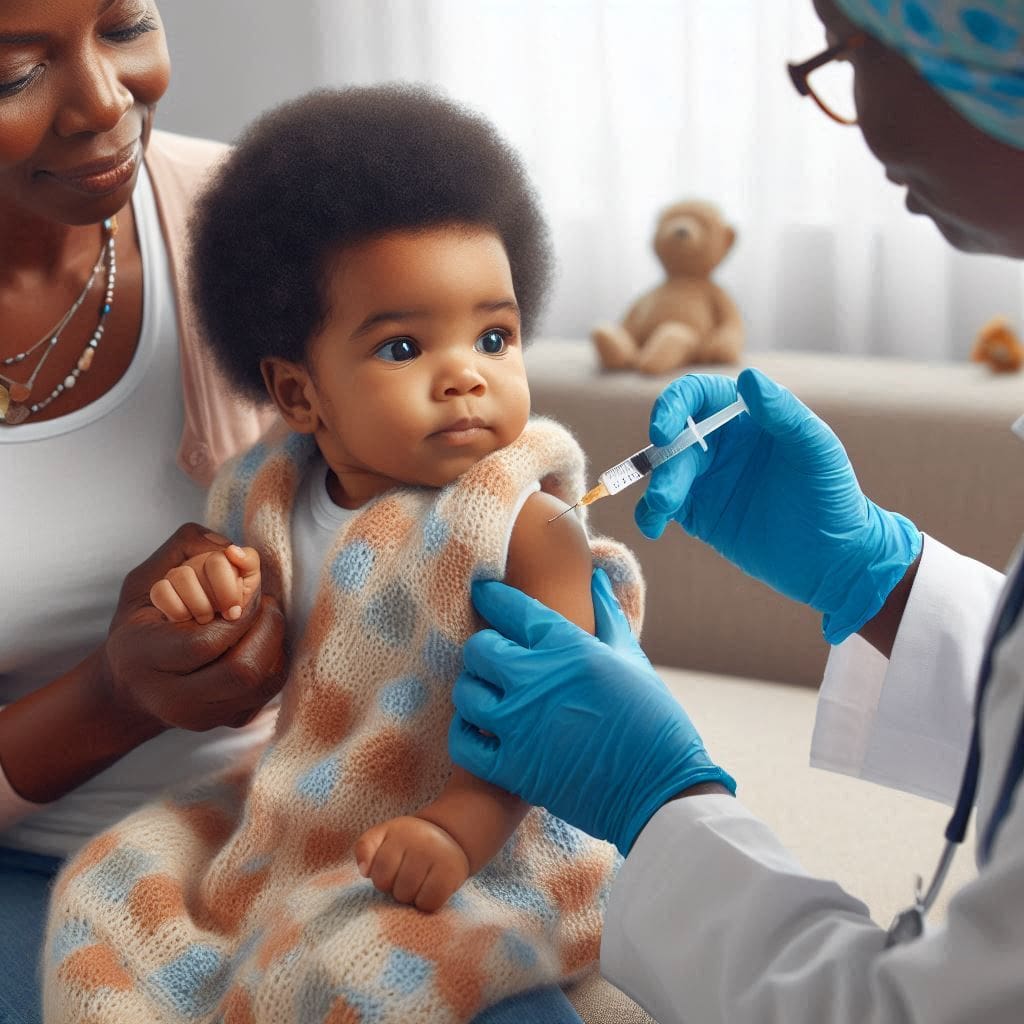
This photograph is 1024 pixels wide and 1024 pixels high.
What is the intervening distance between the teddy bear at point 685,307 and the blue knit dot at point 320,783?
1.23 meters

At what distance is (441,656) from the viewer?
1.04 m

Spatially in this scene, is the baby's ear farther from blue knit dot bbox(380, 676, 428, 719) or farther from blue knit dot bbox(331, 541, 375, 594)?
blue knit dot bbox(380, 676, 428, 719)

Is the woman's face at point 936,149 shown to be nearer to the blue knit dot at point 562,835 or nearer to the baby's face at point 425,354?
the baby's face at point 425,354

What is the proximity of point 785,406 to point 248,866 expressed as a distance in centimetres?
59

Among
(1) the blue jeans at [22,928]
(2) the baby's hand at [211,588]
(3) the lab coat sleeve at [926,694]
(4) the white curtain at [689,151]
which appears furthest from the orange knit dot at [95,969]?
(4) the white curtain at [689,151]

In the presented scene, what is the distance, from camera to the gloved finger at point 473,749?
96cm

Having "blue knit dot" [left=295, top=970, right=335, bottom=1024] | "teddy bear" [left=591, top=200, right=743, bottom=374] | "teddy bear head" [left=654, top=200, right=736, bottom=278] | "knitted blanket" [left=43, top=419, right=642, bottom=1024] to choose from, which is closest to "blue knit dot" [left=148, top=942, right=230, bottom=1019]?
"knitted blanket" [left=43, top=419, right=642, bottom=1024]

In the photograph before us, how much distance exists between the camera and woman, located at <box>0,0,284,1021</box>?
1.07 metres

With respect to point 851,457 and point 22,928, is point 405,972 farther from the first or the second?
point 851,457

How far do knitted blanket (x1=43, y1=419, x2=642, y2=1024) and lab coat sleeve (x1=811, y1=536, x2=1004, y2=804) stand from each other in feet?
1.07

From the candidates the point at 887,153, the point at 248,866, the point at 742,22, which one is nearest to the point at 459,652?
the point at 248,866

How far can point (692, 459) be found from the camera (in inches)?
45.4

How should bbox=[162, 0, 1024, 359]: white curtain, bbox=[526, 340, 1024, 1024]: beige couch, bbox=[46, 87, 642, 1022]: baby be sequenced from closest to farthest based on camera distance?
bbox=[46, 87, 642, 1022]: baby < bbox=[526, 340, 1024, 1024]: beige couch < bbox=[162, 0, 1024, 359]: white curtain

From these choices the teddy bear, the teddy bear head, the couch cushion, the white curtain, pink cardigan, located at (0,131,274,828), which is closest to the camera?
pink cardigan, located at (0,131,274,828)
